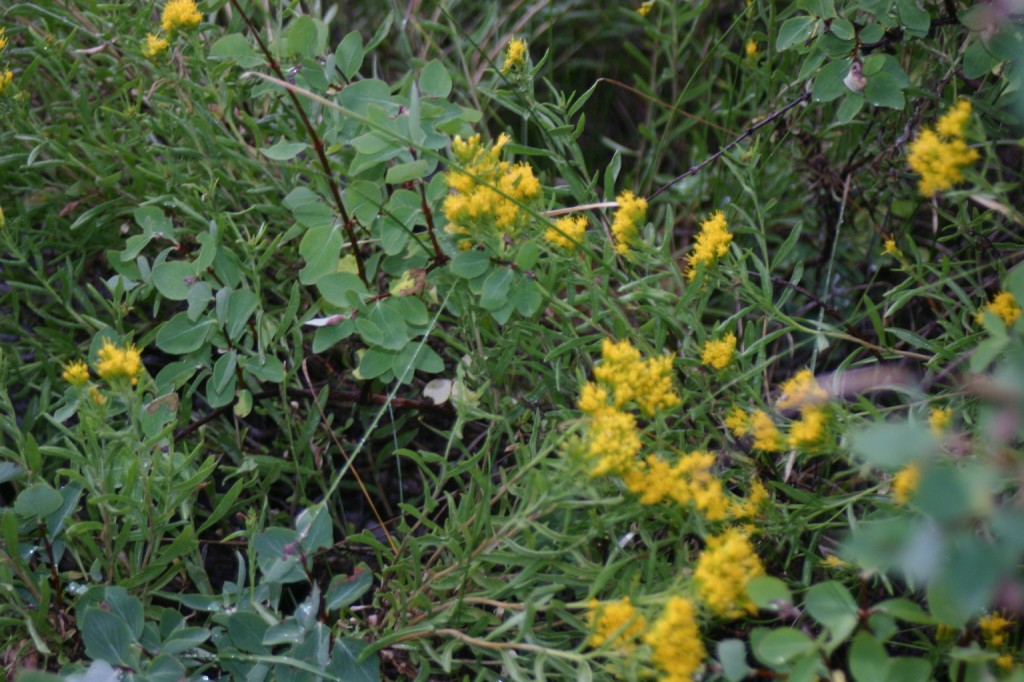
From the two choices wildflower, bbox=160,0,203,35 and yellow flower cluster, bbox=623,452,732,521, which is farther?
wildflower, bbox=160,0,203,35

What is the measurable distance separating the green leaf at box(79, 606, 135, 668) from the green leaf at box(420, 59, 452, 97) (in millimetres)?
778

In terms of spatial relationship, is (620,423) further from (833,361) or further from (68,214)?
(68,214)

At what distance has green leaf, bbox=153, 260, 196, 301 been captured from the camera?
127cm

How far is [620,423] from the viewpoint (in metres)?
0.83

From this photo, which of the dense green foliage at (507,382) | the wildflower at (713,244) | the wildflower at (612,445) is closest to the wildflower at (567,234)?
the dense green foliage at (507,382)

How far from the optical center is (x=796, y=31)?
125cm

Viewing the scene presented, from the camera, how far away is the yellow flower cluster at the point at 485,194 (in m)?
0.99

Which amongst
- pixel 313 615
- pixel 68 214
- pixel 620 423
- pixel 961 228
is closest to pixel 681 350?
pixel 620 423

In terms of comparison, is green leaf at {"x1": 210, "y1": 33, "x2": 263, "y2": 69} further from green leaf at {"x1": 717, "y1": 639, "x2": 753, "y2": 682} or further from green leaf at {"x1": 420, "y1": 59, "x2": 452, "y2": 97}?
green leaf at {"x1": 717, "y1": 639, "x2": 753, "y2": 682}

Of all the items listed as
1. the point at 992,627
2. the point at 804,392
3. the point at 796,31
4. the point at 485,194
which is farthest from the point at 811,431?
the point at 796,31

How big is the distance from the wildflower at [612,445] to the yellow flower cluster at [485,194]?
29cm

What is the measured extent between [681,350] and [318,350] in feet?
1.60

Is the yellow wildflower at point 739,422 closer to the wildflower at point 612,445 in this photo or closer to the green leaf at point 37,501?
the wildflower at point 612,445

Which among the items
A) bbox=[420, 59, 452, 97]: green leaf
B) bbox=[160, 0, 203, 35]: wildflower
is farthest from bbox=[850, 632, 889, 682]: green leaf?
bbox=[160, 0, 203, 35]: wildflower
